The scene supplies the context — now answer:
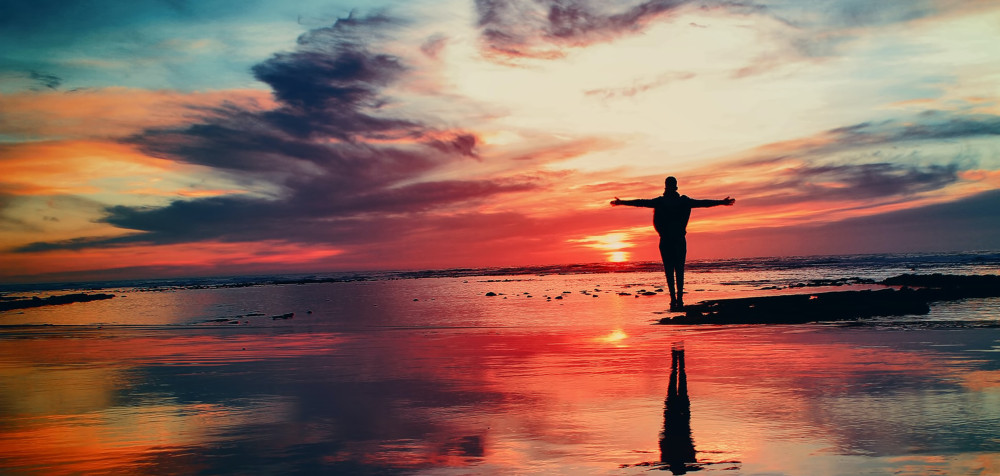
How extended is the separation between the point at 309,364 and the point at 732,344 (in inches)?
325

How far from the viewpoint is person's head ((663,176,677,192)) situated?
16391 mm

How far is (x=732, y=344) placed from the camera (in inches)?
516

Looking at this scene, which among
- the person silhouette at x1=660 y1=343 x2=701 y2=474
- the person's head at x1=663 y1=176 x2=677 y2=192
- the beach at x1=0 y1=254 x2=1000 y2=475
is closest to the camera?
the person silhouette at x1=660 y1=343 x2=701 y2=474

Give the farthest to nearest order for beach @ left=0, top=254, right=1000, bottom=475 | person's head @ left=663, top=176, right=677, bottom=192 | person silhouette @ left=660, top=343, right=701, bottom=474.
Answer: person's head @ left=663, top=176, right=677, bottom=192 → beach @ left=0, top=254, right=1000, bottom=475 → person silhouette @ left=660, top=343, right=701, bottom=474

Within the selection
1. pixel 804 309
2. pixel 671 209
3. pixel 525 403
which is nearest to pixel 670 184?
pixel 671 209

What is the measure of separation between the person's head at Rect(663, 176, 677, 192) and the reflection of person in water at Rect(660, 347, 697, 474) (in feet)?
25.4

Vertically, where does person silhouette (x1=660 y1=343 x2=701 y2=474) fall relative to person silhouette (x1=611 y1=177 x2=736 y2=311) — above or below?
below

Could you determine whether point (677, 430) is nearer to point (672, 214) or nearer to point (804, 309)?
point (672, 214)

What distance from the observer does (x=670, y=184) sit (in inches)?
648

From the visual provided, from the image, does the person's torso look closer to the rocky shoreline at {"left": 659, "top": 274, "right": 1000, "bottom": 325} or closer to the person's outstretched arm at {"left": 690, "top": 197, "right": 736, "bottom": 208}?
the person's outstretched arm at {"left": 690, "top": 197, "right": 736, "bottom": 208}

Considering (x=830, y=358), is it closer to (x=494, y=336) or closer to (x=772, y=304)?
(x=494, y=336)

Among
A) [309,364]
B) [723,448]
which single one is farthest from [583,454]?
[309,364]

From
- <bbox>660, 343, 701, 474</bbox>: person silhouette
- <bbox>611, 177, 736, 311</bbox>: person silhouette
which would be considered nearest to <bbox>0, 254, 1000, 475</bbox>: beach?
<bbox>660, 343, 701, 474</bbox>: person silhouette

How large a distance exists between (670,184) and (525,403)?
976 centimetres
